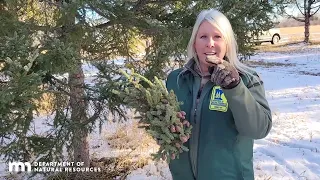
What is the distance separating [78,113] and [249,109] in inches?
98.6

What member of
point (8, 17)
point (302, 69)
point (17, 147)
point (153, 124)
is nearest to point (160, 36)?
point (8, 17)

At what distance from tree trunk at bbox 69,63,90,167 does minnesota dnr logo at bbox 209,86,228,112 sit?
1.87m

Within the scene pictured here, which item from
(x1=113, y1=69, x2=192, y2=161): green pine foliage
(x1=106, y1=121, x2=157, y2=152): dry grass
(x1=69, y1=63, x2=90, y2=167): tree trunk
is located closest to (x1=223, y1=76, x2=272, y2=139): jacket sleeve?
(x1=113, y1=69, x2=192, y2=161): green pine foliage

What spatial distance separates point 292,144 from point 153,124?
4030 mm

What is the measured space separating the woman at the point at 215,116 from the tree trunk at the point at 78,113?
5.85 feet

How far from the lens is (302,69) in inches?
581

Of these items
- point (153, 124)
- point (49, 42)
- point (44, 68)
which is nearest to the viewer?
point (153, 124)

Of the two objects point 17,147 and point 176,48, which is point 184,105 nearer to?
point 176,48

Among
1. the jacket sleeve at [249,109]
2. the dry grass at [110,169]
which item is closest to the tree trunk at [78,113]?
the dry grass at [110,169]

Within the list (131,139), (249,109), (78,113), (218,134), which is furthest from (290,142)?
(249,109)

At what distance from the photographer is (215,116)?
1778 mm

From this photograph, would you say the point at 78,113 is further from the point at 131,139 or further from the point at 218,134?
the point at 218,134

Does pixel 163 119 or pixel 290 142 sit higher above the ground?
pixel 163 119

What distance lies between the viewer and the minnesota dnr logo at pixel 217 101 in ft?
5.74
